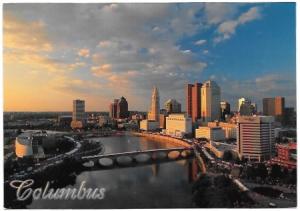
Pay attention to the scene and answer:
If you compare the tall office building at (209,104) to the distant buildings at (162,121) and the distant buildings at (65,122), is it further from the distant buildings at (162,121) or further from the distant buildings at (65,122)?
the distant buildings at (65,122)

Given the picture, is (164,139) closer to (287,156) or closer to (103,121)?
(103,121)

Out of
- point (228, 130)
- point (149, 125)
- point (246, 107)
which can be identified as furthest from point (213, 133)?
point (149, 125)

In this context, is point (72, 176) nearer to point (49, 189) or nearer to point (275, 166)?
point (49, 189)

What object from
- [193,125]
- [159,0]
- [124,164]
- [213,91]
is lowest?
[124,164]

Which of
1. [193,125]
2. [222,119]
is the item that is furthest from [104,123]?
[222,119]

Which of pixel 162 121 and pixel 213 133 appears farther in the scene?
pixel 162 121

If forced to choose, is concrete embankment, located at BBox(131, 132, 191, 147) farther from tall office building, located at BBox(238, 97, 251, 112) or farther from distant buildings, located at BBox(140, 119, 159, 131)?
tall office building, located at BBox(238, 97, 251, 112)

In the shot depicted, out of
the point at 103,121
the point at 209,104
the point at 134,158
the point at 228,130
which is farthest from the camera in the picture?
the point at 103,121
